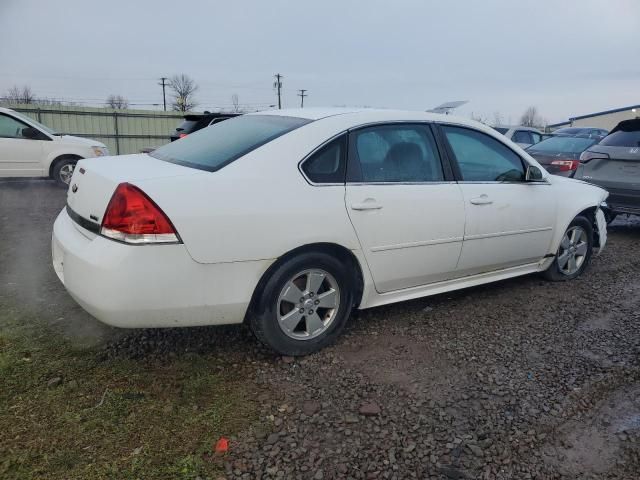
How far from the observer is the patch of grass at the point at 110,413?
2.25 meters

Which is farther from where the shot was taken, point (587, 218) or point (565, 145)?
point (565, 145)

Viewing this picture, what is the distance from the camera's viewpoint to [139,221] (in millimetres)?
2678

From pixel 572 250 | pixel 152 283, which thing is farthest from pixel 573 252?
pixel 152 283

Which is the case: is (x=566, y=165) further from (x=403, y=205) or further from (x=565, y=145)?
(x=403, y=205)

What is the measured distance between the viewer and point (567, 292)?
4.67 m

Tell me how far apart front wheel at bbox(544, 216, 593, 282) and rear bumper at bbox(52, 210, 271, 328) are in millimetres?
3166

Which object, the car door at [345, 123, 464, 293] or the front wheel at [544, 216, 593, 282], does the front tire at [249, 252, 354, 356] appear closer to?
the car door at [345, 123, 464, 293]

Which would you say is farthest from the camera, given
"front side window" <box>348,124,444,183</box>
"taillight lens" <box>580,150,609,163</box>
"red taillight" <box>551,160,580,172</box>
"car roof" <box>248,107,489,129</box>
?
"red taillight" <box>551,160,580,172</box>

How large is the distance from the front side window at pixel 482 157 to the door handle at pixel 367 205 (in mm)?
961

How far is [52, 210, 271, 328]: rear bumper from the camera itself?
8.79ft

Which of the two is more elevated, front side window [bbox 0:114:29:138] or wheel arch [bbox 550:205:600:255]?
front side window [bbox 0:114:29:138]

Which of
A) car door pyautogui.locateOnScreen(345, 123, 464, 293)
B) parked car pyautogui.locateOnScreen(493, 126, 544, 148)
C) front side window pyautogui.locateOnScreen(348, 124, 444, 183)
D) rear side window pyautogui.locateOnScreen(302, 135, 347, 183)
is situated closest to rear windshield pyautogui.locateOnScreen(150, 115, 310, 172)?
rear side window pyautogui.locateOnScreen(302, 135, 347, 183)

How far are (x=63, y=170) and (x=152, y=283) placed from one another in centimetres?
882

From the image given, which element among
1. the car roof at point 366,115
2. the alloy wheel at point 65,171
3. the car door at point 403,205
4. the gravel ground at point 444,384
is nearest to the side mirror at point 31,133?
the alloy wheel at point 65,171
